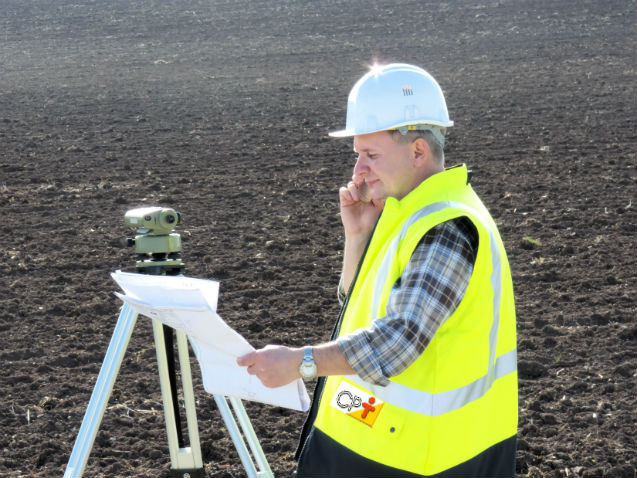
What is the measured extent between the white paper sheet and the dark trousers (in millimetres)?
210

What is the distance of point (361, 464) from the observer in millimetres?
2547

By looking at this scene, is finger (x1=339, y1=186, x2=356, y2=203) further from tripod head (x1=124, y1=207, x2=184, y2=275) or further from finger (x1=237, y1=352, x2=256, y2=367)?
finger (x1=237, y1=352, x2=256, y2=367)

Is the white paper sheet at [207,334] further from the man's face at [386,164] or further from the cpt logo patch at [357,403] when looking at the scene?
the man's face at [386,164]

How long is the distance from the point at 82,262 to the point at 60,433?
2.93 metres

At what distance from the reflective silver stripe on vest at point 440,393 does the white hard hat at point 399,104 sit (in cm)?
25

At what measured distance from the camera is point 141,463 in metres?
4.54

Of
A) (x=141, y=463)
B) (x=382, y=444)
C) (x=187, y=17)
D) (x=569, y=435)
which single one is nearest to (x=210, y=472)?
(x=141, y=463)

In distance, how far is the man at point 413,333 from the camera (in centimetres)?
232

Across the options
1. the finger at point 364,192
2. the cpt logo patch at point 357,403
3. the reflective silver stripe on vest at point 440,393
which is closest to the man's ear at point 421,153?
the reflective silver stripe on vest at point 440,393

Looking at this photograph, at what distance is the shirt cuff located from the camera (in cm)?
231

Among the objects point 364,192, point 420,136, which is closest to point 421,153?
point 420,136

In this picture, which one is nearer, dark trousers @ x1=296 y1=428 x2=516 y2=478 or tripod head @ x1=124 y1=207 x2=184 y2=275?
dark trousers @ x1=296 y1=428 x2=516 y2=478

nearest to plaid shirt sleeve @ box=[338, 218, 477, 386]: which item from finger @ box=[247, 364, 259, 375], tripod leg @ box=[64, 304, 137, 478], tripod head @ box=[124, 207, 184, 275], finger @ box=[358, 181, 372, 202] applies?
finger @ box=[247, 364, 259, 375]

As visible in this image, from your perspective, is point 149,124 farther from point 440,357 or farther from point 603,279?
point 440,357
